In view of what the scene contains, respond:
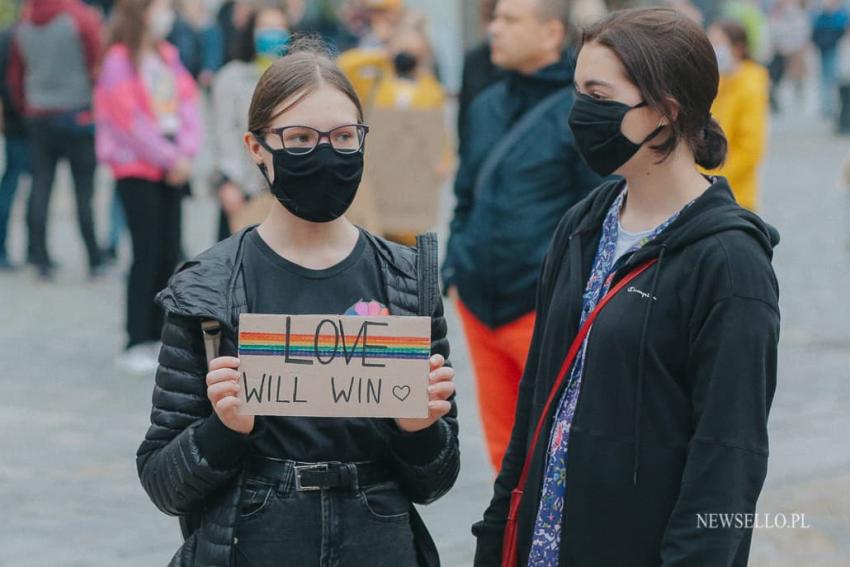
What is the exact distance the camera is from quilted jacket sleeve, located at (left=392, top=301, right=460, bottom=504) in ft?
9.74

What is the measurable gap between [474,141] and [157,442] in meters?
2.74

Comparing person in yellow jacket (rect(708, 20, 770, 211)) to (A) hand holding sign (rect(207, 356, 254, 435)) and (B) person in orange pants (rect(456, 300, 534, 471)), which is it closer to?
(B) person in orange pants (rect(456, 300, 534, 471))

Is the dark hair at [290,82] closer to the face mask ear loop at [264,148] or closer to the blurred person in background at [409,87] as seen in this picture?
the face mask ear loop at [264,148]

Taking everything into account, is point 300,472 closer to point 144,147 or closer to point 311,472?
point 311,472

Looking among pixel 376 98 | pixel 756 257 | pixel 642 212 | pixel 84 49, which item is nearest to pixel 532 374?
pixel 642 212

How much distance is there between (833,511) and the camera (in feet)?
19.7

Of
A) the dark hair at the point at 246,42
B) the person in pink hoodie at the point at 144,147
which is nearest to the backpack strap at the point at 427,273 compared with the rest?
the dark hair at the point at 246,42

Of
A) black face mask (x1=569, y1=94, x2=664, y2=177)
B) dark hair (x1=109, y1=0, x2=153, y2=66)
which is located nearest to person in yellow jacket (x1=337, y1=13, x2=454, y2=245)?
dark hair (x1=109, y1=0, x2=153, y2=66)

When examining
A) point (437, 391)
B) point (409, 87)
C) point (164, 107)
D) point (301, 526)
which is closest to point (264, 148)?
point (437, 391)

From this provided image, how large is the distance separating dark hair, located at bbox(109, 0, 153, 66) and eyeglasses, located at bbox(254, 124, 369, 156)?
5.76 m

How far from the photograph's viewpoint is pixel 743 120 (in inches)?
327

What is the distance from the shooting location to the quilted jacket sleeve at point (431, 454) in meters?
2.97

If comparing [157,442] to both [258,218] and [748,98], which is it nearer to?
[258,218]

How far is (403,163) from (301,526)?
6.11 metres
